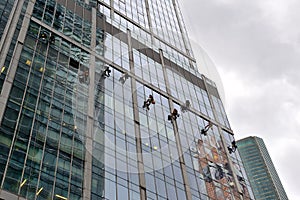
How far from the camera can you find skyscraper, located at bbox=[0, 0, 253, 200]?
94.5ft

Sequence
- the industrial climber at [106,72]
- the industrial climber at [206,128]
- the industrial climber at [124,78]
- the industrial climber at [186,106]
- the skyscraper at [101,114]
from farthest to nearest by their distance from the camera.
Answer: the industrial climber at [186,106] < the industrial climber at [206,128] < the industrial climber at [124,78] < the industrial climber at [106,72] < the skyscraper at [101,114]

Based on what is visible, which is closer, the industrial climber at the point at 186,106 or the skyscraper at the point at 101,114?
the skyscraper at the point at 101,114

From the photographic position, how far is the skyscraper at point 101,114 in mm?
28797

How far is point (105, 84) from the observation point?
42875 millimetres

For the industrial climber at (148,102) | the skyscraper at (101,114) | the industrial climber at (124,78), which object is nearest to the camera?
the skyscraper at (101,114)

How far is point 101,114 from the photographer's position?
38.1m

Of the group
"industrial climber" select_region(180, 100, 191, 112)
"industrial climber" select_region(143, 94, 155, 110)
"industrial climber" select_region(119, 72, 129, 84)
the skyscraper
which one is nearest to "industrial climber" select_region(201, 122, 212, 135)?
the skyscraper

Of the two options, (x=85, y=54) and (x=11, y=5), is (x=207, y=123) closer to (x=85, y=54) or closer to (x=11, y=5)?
(x=85, y=54)

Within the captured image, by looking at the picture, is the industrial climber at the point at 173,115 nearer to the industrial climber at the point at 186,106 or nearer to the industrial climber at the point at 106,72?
the industrial climber at the point at 186,106

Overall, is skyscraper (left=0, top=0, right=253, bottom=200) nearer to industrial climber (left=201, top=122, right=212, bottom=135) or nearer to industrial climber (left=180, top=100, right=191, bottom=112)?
industrial climber (left=180, top=100, right=191, bottom=112)

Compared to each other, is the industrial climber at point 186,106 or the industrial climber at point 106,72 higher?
the industrial climber at point 186,106

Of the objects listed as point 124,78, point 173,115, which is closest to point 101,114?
point 124,78

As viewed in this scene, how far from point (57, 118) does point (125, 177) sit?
8.17 metres

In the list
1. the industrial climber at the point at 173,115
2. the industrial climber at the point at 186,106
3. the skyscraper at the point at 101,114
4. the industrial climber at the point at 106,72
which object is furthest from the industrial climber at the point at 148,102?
the industrial climber at the point at 186,106
